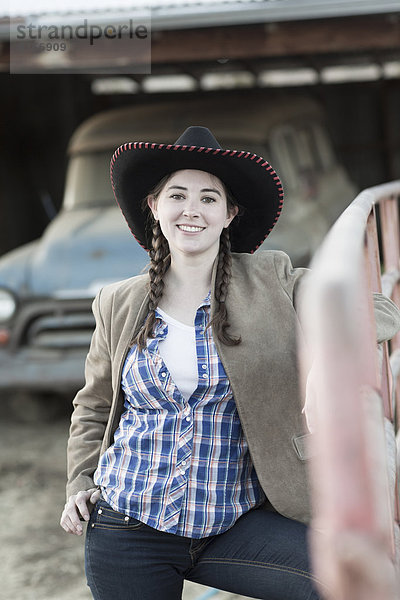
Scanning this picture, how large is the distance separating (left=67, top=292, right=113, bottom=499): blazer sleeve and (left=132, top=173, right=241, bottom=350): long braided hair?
0.17m

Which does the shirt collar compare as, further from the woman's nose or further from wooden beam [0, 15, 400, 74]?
wooden beam [0, 15, 400, 74]

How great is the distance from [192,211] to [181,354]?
0.37 m

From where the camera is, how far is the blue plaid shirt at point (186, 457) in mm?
1924

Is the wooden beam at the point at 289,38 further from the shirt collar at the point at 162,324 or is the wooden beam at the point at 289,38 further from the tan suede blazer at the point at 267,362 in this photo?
the shirt collar at the point at 162,324

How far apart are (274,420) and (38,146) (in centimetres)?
1004

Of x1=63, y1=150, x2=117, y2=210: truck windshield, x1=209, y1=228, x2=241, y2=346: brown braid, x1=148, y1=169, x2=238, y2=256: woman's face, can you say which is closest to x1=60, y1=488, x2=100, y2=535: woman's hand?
x1=209, y1=228, x2=241, y2=346: brown braid

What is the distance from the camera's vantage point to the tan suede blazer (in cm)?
194

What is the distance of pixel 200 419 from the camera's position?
195 cm

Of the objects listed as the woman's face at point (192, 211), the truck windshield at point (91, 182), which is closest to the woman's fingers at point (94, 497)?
the woman's face at point (192, 211)

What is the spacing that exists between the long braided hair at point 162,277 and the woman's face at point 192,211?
0.13ft

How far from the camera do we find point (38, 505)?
4.60 m

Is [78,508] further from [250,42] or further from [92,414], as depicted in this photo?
[250,42]

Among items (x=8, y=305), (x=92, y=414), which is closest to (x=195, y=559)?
(x=92, y=414)

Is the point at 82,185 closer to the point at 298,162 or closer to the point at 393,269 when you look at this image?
the point at 298,162
